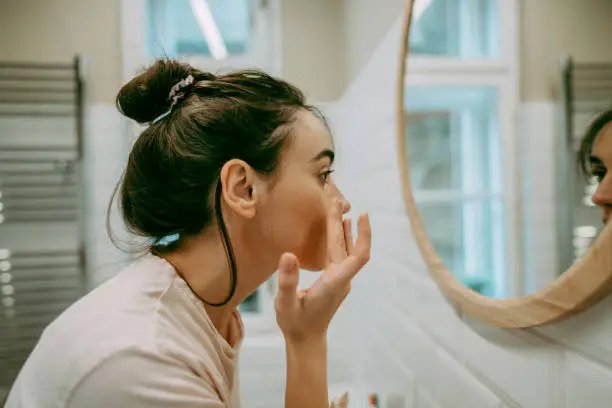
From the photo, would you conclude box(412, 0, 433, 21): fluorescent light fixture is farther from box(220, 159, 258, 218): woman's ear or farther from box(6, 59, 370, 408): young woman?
box(220, 159, 258, 218): woman's ear

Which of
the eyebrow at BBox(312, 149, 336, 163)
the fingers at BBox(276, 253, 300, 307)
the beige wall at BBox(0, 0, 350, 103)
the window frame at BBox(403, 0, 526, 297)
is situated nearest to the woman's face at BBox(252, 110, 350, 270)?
the eyebrow at BBox(312, 149, 336, 163)

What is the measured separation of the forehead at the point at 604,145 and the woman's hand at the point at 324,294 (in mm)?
302

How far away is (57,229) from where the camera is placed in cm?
181

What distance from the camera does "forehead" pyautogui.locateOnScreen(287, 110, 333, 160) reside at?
2.29ft

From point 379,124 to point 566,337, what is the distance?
794 mm

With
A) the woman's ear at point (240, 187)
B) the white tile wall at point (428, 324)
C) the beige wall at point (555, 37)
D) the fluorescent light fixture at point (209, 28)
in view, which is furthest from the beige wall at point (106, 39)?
the beige wall at point (555, 37)

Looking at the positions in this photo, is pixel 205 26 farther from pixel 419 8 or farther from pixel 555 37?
pixel 555 37

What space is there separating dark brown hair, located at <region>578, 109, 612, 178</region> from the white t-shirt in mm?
449

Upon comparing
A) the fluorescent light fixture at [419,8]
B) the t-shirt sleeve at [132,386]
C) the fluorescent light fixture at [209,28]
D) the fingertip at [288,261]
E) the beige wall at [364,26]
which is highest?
the fluorescent light fixture at [209,28]

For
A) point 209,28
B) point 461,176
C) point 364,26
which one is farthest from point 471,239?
→ point 209,28

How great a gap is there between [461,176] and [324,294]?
0.29 metres

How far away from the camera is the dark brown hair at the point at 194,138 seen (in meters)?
0.67

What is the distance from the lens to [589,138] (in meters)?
0.43

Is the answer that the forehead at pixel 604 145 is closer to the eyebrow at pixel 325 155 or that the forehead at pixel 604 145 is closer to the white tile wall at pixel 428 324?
the white tile wall at pixel 428 324
